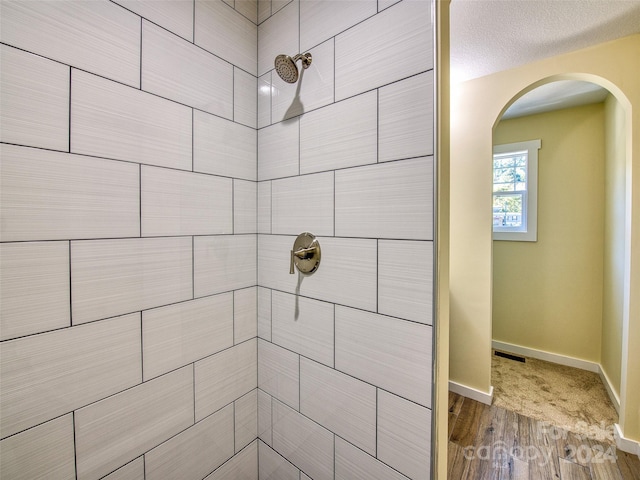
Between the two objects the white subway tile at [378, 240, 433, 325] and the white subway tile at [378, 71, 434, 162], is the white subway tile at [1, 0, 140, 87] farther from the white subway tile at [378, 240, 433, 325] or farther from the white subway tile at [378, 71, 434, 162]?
the white subway tile at [378, 240, 433, 325]

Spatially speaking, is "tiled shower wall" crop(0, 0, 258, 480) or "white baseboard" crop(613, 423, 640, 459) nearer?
"tiled shower wall" crop(0, 0, 258, 480)

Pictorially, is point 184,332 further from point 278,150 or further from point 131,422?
point 278,150

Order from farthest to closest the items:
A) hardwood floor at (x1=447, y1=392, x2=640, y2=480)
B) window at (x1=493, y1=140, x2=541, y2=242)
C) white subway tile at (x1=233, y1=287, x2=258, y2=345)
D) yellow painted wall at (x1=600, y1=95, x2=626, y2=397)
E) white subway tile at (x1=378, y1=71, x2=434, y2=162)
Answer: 1. window at (x1=493, y1=140, x2=541, y2=242)
2. yellow painted wall at (x1=600, y1=95, x2=626, y2=397)
3. hardwood floor at (x1=447, y1=392, x2=640, y2=480)
4. white subway tile at (x1=233, y1=287, x2=258, y2=345)
5. white subway tile at (x1=378, y1=71, x2=434, y2=162)

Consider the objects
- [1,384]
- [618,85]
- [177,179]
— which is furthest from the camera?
[618,85]

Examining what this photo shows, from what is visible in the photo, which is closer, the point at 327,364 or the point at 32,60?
the point at 32,60

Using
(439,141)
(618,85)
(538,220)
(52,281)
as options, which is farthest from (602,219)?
(52,281)

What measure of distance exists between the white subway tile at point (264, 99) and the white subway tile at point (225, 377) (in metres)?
0.79

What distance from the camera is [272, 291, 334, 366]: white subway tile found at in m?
0.83

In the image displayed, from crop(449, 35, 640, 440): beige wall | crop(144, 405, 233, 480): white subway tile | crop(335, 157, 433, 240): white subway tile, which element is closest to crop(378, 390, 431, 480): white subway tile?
crop(335, 157, 433, 240): white subway tile

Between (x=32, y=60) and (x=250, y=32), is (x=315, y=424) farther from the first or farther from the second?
(x=250, y=32)

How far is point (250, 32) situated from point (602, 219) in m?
3.14

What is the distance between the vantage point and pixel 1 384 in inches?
20.9

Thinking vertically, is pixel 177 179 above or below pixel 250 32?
below

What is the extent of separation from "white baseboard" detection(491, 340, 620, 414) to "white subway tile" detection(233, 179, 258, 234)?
112 inches
